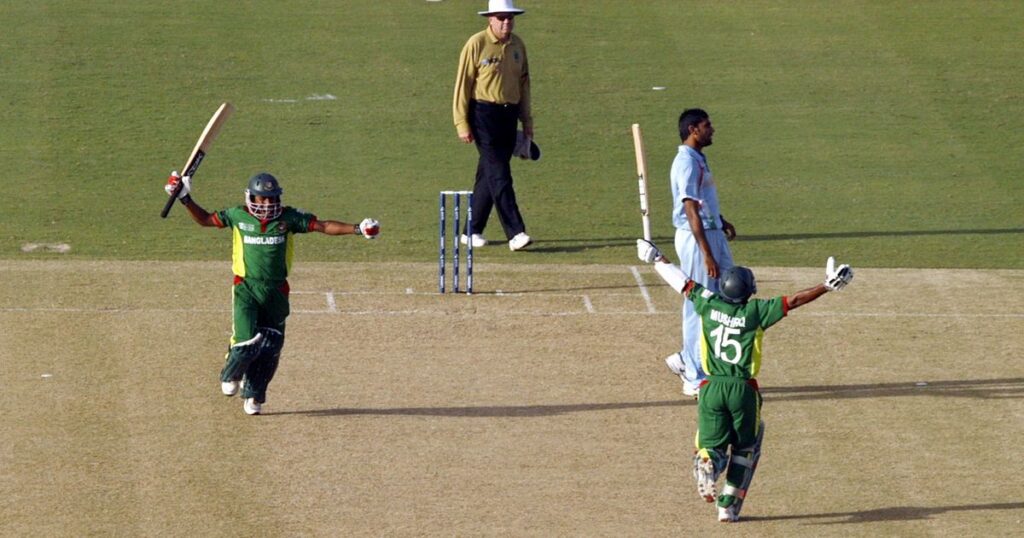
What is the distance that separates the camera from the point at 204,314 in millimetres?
14234

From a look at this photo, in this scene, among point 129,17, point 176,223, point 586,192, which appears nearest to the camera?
point 176,223

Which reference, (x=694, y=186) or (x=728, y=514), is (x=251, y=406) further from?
(x=728, y=514)

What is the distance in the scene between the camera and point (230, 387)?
11898 millimetres

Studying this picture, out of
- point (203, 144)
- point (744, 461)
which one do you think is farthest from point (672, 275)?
point (203, 144)

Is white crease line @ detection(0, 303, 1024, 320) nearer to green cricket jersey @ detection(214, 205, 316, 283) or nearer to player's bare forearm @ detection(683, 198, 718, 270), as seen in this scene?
green cricket jersey @ detection(214, 205, 316, 283)

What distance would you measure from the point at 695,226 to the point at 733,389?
213 centimetres

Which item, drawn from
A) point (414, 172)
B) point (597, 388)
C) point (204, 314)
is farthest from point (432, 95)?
A: point (597, 388)

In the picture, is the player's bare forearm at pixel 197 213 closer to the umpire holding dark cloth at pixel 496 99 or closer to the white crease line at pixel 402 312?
the white crease line at pixel 402 312

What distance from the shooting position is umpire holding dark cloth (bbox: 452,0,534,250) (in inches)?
634

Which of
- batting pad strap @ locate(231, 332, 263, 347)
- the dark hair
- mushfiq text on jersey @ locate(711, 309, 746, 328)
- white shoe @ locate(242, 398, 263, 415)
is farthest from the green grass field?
the dark hair

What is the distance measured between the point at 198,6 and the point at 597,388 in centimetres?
1493

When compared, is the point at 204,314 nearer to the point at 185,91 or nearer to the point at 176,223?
the point at 176,223

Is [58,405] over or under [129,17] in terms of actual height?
under

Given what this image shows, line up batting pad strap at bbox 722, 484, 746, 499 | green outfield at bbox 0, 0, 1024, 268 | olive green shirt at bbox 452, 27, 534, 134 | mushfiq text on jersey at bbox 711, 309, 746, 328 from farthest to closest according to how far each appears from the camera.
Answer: green outfield at bbox 0, 0, 1024, 268 → olive green shirt at bbox 452, 27, 534, 134 → mushfiq text on jersey at bbox 711, 309, 746, 328 → batting pad strap at bbox 722, 484, 746, 499
